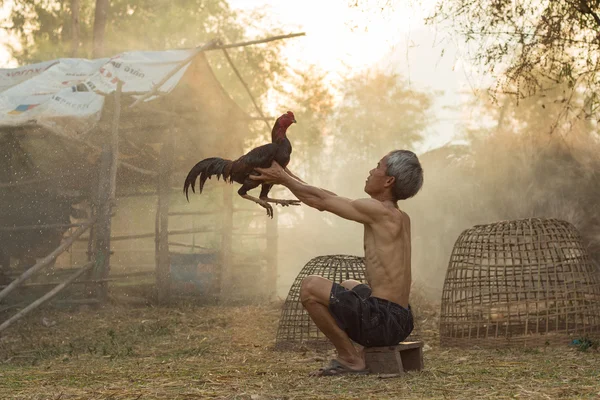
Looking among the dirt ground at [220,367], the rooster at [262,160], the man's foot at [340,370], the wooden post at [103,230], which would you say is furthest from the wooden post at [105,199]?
the man's foot at [340,370]

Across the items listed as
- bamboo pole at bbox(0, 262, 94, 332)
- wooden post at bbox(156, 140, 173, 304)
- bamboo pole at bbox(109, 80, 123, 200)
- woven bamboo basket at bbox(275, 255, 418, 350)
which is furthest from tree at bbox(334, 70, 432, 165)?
woven bamboo basket at bbox(275, 255, 418, 350)

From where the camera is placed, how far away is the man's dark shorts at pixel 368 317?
209 inches

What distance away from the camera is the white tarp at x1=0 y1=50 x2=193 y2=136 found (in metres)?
11.5

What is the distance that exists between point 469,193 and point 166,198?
592 cm

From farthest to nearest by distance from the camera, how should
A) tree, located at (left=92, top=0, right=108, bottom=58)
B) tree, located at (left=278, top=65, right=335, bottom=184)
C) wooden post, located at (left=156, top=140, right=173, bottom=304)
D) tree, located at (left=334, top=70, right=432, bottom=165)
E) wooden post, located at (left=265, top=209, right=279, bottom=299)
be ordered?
1. tree, located at (left=334, top=70, right=432, bottom=165)
2. tree, located at (left=278, top=65, right=335, bottom=184)
3. tree, located at (left=92, top=0, right=108, bottom=58)
4. wooden post, located at (left=265, top=209, right=279, bottom=299)
5. wooden post, located at (left=156, top=140, right=173, bottom=304)

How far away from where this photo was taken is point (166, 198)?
528 inches

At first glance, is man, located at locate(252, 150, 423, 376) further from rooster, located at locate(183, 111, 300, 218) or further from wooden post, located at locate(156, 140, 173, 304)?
wooden post, located at locate(156, 140, 173, 304)

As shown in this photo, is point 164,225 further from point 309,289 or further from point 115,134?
point 309,289

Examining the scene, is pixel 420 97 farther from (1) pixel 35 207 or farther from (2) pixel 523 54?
(2) pixel 523 54

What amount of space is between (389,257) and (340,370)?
2.97 ft

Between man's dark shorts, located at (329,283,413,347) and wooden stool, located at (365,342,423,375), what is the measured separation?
6cm

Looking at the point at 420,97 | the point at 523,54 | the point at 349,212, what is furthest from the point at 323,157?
the point at 349,212

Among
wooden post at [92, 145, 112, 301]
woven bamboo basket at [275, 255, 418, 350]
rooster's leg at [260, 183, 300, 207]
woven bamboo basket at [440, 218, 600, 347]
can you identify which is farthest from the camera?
wooden post at [92, 145, 112, 301]

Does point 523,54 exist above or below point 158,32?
below
